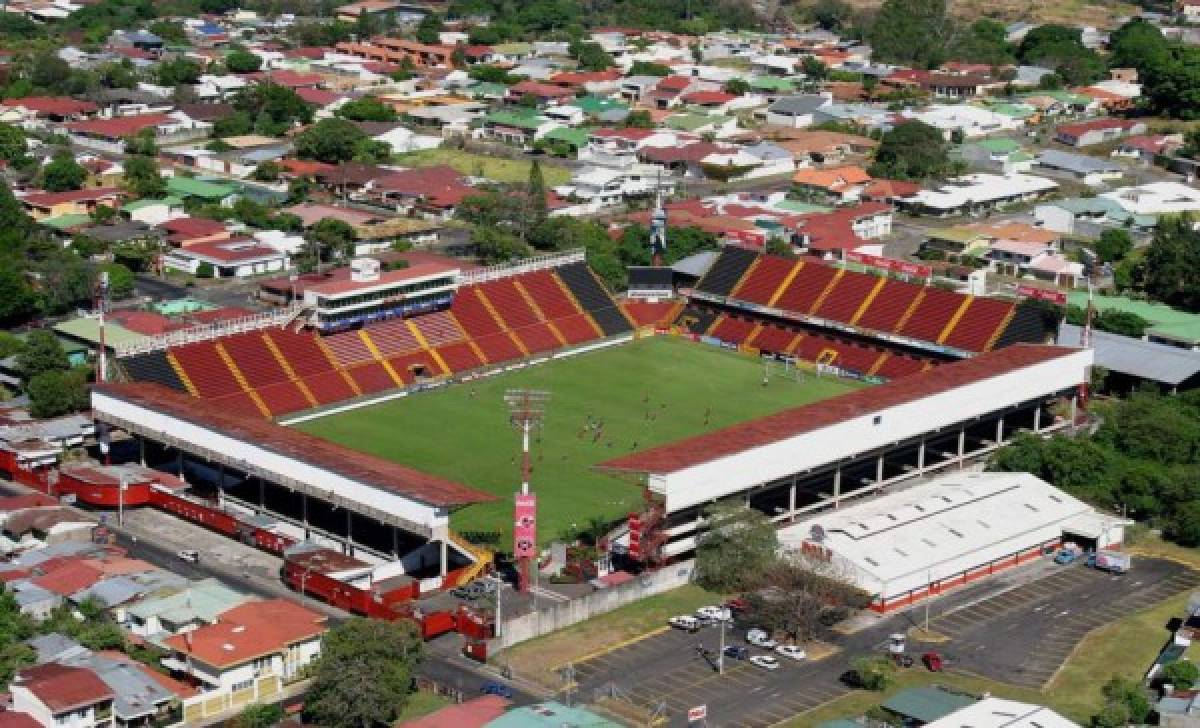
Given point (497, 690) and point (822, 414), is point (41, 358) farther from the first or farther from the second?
point (497, 690)

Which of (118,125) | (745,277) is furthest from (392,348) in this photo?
(118,125)

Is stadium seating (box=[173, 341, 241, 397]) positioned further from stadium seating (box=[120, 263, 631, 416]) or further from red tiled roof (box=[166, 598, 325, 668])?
red tiled roof (box=[166, 598, 325, 668])

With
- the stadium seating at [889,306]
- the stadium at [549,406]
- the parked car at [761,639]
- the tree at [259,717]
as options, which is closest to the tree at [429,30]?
the stadium at [549,406]

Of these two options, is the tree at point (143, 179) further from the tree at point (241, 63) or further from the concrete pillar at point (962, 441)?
the concrete pillar at point (962, 441)

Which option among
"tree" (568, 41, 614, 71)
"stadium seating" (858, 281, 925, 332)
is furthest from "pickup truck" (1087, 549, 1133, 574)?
"tree" (568, 41, 614, 71)

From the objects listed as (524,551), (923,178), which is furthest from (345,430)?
(923,178)
